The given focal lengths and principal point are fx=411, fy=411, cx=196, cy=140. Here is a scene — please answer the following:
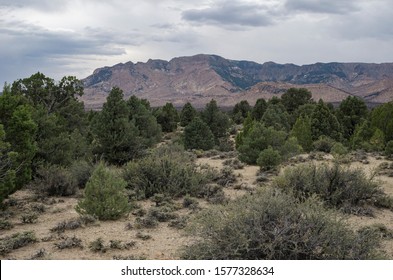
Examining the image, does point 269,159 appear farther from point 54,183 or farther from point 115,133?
point 54,183

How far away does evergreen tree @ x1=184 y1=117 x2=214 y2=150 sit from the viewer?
3170 cm

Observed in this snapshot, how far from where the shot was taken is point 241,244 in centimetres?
618

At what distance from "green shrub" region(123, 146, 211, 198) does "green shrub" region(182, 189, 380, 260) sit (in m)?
7.69

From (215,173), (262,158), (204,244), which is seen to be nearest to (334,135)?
(262,158)

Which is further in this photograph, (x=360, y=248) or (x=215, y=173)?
(x=215, y=173)

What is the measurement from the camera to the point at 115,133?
75.4ft

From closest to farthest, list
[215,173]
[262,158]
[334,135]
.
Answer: [215,173], [262,158], [334,135]

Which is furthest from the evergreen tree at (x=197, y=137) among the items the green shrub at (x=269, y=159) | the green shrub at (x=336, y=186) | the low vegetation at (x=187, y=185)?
the green shrub at (x=336, y=186)

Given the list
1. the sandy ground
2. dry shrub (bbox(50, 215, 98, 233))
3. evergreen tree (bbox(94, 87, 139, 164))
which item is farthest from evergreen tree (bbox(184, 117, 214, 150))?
dry shrub (bbox(50, 215, 98, 233))

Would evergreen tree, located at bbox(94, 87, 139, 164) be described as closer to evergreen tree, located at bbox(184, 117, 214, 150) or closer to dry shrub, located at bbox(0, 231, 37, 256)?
evergreen tree, located at bbox(184, 117, 214, 150)

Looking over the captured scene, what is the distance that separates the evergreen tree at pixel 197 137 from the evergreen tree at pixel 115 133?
8720 mm

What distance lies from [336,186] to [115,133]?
44.4 ft

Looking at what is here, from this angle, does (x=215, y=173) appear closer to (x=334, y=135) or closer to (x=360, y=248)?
(x=360, y=248)

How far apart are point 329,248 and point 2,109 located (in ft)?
33.3
